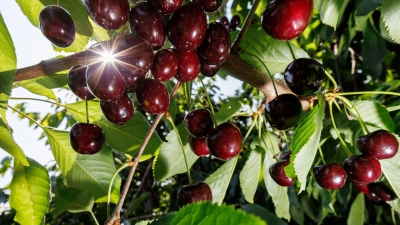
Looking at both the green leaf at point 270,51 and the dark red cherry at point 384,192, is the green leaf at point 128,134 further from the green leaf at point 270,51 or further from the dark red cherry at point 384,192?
the dark red cherry at point 384,192

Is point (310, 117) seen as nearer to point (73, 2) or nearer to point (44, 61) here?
point (44, 61)

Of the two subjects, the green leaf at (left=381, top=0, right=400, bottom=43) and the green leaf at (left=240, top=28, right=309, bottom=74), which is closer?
the green leaf at (left=381, top=0, right=400, bottom=43)

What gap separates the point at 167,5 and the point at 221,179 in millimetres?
714

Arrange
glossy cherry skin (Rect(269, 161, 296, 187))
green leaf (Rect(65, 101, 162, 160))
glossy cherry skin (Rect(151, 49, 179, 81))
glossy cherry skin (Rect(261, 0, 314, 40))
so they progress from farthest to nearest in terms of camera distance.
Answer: green leaf (Rect(65, 101, 162, 160)), glossy cherry skin (Rect(269, 161, 296, 187)), glossy cherry skin (Rect(151, 49, 179, 81)), glossy cherry skin (Rect(261, 0, 314, 40))

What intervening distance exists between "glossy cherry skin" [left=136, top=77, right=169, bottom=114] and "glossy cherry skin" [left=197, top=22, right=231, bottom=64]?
0.44 feet

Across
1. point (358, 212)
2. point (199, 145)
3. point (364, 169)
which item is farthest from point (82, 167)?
point (358, 212)

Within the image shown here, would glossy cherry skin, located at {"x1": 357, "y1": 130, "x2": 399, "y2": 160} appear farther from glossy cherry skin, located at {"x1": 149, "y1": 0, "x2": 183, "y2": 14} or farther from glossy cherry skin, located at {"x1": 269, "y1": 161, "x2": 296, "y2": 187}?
glossy cherry skin, located at {"x1": 149, "y1": 0, "x2": 183, "y2": 14}

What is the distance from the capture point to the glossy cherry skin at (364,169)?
0.96 metres

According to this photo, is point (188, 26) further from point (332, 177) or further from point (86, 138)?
point (332, 177)

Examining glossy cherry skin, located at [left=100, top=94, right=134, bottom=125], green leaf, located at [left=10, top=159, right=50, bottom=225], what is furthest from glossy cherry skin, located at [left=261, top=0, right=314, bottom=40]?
green leaf, located at [left=10, top=159, right=50, bottom=225]

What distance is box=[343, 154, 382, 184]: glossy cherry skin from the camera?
963mm

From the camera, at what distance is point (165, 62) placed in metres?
0.82

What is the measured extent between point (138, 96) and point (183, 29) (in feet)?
0.76

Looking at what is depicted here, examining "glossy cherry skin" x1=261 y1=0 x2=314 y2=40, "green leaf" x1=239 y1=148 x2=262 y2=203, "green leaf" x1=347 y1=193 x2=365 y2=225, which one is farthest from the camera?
"green leaf" x1=347 y1=193 x2=365 y2=225
